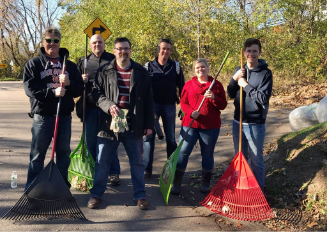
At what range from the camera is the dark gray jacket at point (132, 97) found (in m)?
3.98

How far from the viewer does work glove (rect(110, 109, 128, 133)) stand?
Result: 3.91 m

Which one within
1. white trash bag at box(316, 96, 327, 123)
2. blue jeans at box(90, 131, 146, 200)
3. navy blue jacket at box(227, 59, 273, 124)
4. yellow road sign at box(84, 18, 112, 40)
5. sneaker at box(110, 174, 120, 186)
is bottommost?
sneaker at box(110, 174, 120, 186)

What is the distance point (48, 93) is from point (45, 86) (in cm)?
20

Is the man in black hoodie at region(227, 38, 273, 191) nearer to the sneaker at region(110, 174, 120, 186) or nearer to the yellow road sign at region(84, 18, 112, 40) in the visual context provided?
the sneaker at region(110, 174, 120, 186)

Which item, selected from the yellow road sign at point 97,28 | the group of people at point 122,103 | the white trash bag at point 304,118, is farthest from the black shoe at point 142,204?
the yellow road sign at point 97,28

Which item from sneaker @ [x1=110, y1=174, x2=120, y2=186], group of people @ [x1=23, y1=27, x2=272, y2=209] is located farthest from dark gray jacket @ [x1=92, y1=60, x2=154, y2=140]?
sneaker @ [x1=110, y1=174, x2=120, y2=186]

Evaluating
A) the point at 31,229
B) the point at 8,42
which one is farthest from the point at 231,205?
the point at 8,42

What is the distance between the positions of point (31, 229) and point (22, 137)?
476 cm

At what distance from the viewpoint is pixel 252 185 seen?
399cm

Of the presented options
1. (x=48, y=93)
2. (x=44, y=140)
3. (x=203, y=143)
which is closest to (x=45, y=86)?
(x=48, y=93)

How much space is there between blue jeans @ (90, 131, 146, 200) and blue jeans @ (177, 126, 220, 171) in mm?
662

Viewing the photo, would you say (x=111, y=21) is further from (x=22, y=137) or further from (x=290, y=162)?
(x=290, y=162)

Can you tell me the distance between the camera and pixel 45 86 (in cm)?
405

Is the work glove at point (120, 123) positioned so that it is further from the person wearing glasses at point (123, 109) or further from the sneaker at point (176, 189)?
the sneaker at point (176, 189)
